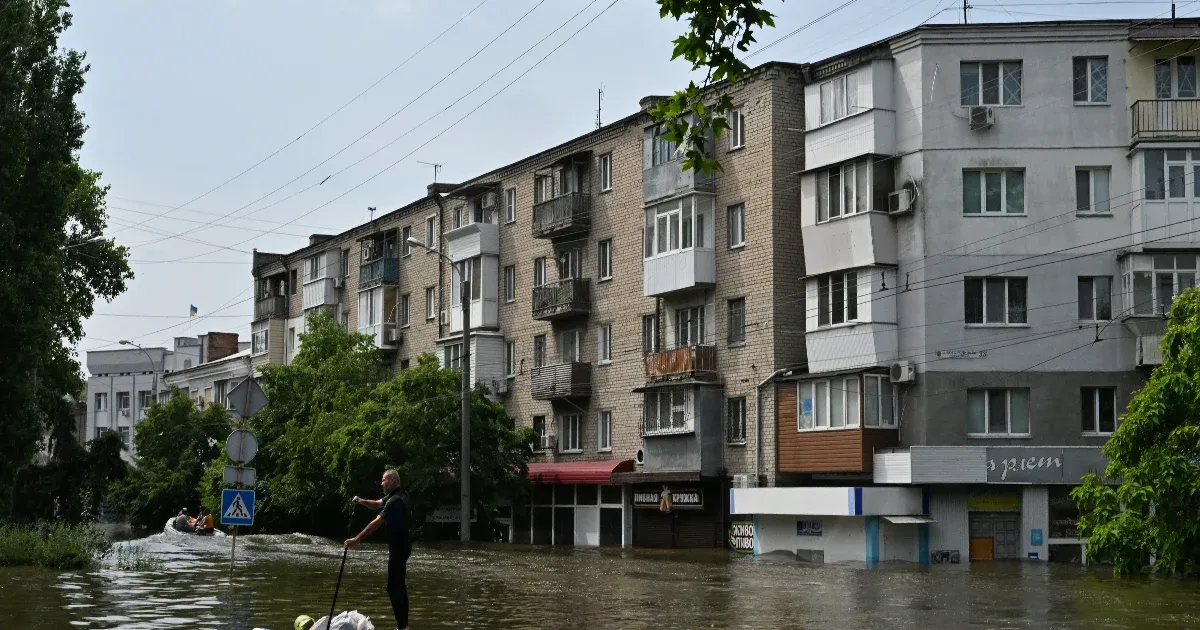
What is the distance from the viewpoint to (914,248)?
40625 mm

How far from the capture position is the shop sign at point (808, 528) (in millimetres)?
41781

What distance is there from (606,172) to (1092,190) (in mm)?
17915

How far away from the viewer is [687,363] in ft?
152

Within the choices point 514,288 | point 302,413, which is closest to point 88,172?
point 302,413

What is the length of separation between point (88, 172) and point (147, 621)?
169 ft

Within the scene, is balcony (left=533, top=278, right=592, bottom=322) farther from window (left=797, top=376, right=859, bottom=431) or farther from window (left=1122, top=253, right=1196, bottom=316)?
window (left=1122, top=253, right=1196, bottom=316)

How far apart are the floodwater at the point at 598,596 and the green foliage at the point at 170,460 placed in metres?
40.6

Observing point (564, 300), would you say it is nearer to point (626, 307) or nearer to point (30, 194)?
point (626, 307)

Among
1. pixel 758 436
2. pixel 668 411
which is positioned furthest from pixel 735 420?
pixel 668 411

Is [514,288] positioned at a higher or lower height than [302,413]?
higher

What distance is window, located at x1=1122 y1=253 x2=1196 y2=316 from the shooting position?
3894 cm

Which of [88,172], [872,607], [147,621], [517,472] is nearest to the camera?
[147,621]

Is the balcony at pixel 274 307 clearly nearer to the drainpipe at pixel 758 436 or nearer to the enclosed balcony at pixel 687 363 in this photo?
the enclosed balcony at pixel 687 363

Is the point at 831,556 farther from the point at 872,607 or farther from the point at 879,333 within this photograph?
the point at 872,607
